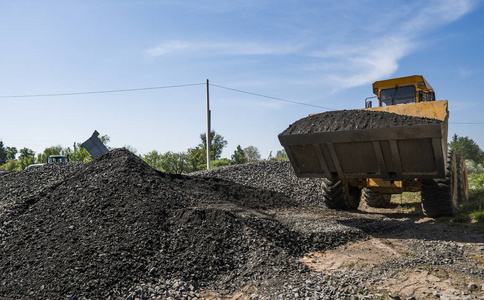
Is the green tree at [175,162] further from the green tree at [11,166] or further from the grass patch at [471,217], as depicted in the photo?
the grass patch at [471,217]

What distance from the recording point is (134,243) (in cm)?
504

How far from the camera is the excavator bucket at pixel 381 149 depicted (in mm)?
5695

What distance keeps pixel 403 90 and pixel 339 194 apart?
2951 millimetres

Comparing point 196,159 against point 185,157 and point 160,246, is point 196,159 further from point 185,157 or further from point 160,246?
point 160,246

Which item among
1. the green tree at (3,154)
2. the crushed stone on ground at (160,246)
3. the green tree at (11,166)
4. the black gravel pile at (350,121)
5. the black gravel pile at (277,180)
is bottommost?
the crushed stone on ground at (160,246)

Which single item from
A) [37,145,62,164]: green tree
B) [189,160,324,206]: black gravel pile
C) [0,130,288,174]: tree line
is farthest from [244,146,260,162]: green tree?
[189,160,324,206]: black gravel pile

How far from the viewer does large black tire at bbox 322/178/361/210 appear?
8.02m

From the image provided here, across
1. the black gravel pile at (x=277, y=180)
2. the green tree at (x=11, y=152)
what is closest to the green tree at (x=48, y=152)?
the green tree at (x=11, y=152)

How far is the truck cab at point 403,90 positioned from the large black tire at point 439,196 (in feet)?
6.23

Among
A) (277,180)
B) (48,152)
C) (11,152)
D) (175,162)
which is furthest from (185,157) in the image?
(11,152)

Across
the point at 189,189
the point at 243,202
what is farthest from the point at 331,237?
the point at 189,189

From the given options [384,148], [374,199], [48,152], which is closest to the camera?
[384,148]

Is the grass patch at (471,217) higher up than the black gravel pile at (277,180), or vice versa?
the black gravel pile at (277,180)

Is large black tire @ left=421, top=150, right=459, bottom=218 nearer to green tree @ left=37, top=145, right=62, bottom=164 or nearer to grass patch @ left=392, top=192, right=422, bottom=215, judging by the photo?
grass patch @ left=392, top=192, right=422, bottom=215
